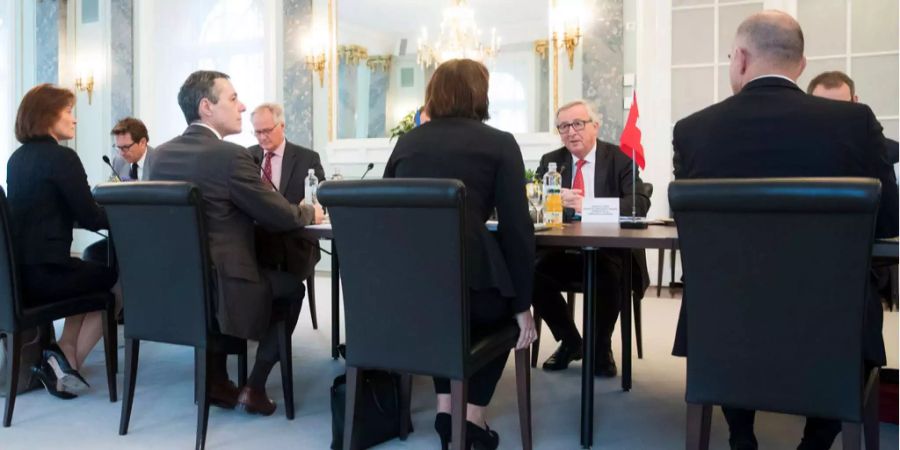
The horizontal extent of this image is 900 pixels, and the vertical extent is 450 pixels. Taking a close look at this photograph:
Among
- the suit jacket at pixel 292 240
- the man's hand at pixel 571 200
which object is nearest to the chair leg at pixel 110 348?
the suit jacket at pixel 292 240

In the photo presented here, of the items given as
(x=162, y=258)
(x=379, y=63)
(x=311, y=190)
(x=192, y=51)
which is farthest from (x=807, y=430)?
(x=192, y=51)

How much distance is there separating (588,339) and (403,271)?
2.35 ft

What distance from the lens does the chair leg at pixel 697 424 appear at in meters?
1.61

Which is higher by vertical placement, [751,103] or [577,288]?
[751,103]

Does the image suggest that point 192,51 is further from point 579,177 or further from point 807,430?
point 807,430

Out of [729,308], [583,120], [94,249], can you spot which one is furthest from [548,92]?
[729,308]

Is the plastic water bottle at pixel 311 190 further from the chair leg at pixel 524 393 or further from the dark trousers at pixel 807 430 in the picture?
the dark trousers at pixel 807 430

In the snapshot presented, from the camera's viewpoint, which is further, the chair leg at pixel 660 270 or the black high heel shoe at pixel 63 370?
the chair leg at pixel 660 270

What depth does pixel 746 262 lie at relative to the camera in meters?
1.46

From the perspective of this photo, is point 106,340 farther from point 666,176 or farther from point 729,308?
point 666,176

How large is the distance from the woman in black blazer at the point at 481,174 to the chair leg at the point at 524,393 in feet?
0.29

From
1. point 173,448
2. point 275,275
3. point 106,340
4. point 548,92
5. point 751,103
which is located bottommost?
point 173,448

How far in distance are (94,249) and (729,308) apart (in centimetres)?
333

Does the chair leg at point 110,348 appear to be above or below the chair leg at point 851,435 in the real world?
below
